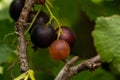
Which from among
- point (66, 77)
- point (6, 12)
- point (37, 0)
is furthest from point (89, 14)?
point (66, 77)

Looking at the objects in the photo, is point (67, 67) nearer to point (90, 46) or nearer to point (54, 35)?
point (54, 35)

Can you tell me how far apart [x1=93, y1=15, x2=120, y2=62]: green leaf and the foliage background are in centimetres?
36

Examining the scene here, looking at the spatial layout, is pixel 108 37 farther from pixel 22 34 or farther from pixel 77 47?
pixel 77 47

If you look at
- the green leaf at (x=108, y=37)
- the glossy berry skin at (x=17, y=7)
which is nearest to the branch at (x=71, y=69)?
the green leaf at (x=108, y=37)

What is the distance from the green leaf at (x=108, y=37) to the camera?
4.88 feet

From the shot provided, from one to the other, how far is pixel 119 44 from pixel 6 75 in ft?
2.21

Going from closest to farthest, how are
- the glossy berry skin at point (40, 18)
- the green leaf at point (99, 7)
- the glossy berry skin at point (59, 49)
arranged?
the glossy berry skin at point (59, 49), the glossy berry skin at point (40, 18), the green leaf at point (99, 7)

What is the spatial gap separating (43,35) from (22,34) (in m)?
0.10

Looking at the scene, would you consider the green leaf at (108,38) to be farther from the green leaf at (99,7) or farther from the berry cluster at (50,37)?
the green leaf at (99,7)

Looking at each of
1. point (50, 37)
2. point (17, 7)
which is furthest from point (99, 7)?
point (50, 37)

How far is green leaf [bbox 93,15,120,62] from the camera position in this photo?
149cm

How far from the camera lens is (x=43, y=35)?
61.6 inches

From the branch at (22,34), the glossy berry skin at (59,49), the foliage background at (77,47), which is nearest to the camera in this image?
the branch at (22,34)

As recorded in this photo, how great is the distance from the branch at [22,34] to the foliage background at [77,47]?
205 millimetres
